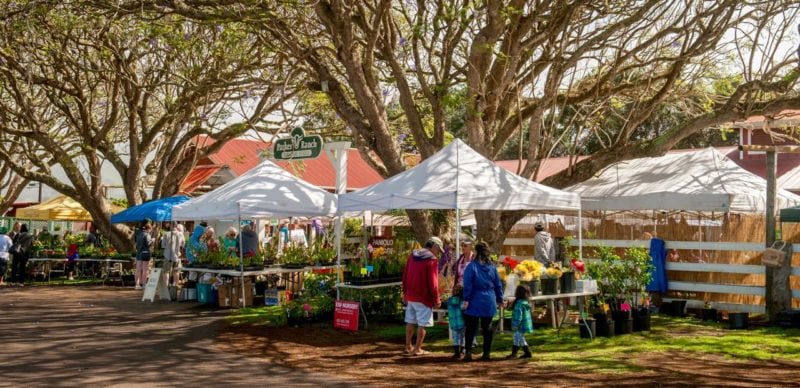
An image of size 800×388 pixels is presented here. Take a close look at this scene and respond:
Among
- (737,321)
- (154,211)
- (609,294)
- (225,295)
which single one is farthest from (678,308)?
(154,211)

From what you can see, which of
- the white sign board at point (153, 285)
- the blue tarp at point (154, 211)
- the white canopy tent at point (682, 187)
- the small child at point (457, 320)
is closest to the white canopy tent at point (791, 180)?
the white canopy tent at point (682, 187)

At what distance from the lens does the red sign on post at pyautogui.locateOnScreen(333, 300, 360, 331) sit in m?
13.7

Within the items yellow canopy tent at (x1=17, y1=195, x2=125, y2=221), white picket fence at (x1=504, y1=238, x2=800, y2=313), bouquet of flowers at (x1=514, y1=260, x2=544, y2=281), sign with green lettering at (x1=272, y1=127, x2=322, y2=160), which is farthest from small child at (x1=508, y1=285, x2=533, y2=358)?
yellow canopy tent at (x1=17, y1=195, x2=125, y2=221)

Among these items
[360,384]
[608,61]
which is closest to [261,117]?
[608,61]

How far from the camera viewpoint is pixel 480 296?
10680 millimetres

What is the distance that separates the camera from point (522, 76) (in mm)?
16812

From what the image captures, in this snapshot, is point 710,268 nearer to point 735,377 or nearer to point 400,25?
point 735,377

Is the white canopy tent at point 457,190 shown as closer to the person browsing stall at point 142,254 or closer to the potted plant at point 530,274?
the potted plant at point 530,274

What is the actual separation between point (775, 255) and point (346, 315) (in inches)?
285

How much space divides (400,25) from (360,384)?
13208mm

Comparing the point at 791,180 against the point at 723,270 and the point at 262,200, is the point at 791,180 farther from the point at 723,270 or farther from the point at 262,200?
the point at 262,200

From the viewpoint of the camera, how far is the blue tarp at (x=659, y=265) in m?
16.5

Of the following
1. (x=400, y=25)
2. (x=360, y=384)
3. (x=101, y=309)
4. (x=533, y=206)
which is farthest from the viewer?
(x=400, y=25)

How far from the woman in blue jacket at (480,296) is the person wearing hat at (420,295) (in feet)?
2.24
